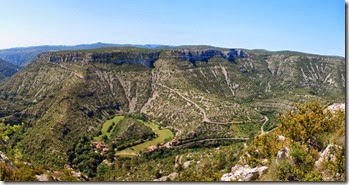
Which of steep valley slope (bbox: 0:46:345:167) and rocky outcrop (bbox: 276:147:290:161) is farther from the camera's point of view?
steep valley slope (bbox: 0:46:345:167)

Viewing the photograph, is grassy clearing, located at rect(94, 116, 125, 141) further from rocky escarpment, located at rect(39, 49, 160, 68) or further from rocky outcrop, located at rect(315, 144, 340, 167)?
rocky outcrop, located at rect(315, 144, 340, 167)

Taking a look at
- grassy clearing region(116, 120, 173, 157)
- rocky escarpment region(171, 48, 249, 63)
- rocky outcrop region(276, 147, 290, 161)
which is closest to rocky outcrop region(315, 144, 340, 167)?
rocky outcrop region(276, 147, 290, 161)

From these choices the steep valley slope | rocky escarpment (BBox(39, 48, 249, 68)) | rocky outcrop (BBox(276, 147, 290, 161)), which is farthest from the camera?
rocky escarpment (BBox(39, 48, 249, 68))

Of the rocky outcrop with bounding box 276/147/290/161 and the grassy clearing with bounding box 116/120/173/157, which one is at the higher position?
the rocky outcrop with bounding box 276/147/290/161

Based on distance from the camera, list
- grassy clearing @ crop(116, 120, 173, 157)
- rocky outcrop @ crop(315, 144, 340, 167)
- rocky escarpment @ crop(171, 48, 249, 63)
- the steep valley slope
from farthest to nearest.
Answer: rocky escarpment @ crop(171, 48, 249, 63), the steep valley slope, grassy clearing @ crop(116, 120, 173, 157), rocky outcrop @ crop(315, 144, 340, 167)

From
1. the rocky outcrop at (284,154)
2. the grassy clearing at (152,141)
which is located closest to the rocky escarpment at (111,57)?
the grassy clearing at (152,141)

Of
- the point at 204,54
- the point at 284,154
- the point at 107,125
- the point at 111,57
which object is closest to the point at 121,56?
the point at 111,57

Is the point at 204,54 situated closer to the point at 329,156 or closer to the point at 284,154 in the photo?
the point at 284,154

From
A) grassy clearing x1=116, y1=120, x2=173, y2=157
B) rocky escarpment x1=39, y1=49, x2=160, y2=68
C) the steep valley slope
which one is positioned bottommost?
grassy clearing x1=116, y1=120, x2=173, y2=157
